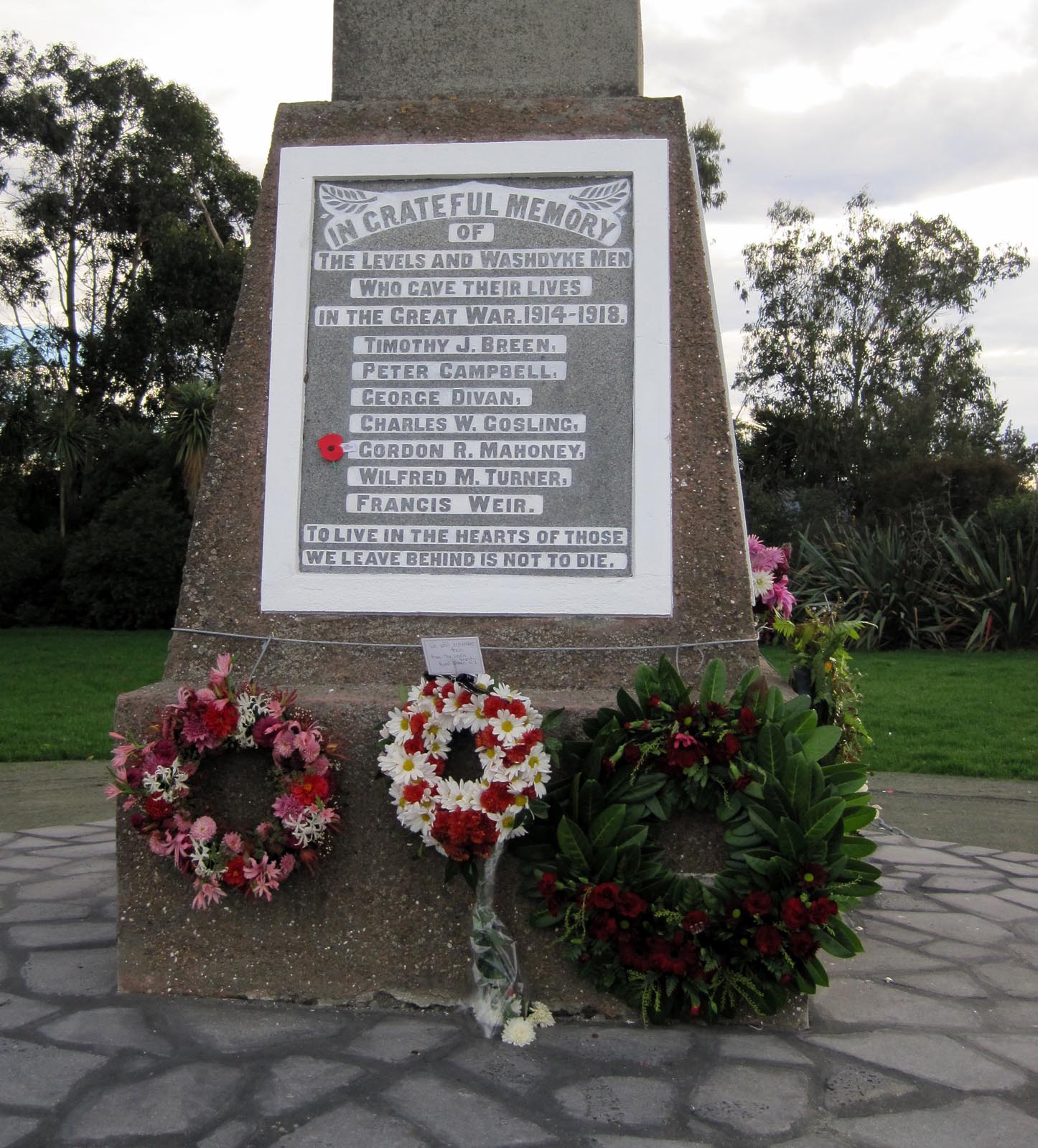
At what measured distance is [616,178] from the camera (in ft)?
11.0

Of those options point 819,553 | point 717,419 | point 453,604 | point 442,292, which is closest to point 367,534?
point 453,604

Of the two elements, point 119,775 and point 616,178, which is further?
point 616,178

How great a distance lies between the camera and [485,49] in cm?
350

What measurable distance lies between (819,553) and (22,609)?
1377 cm

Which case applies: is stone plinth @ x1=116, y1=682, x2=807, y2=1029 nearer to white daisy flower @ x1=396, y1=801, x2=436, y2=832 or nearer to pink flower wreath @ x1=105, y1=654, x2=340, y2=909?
pink flower wreath @ x1=105, y1=654, x2=340, y2=909

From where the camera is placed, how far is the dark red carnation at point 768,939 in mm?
2715

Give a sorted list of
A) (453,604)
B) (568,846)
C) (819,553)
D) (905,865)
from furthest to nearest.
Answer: (819,553), (905,865), (453,604), (568,846)

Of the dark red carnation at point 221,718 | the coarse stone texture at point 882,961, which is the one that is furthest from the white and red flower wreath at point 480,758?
the coarse stone texture at point 882,961

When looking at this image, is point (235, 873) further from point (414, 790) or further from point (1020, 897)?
point (1020, 897)

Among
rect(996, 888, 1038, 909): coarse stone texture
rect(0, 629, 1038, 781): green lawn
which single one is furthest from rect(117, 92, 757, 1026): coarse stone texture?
rect(0, 629, 1038, 781): green lawn

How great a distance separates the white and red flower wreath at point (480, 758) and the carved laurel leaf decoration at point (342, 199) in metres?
1.44

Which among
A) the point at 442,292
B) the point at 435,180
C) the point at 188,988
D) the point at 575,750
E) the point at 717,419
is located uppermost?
the point at 435,180

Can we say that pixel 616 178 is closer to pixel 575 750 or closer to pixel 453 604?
pixel 453 604

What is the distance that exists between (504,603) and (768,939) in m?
1.11
